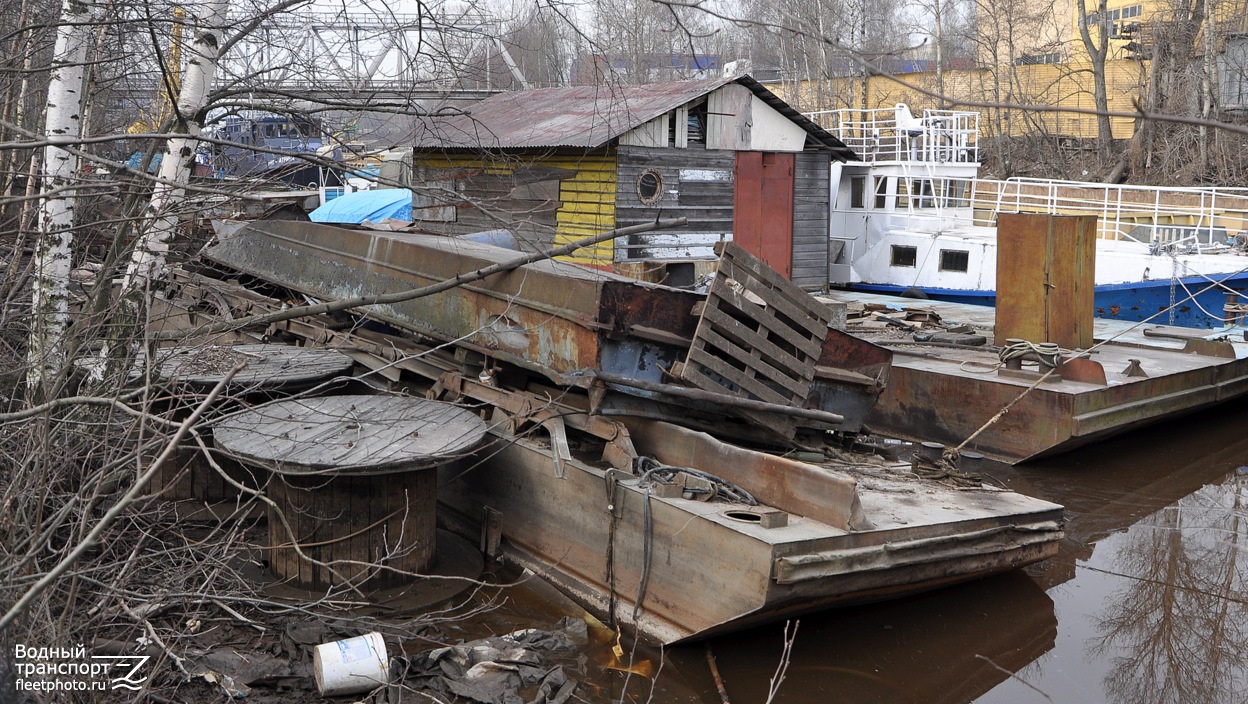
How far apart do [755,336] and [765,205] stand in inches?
431

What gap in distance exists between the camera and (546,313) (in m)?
7.22

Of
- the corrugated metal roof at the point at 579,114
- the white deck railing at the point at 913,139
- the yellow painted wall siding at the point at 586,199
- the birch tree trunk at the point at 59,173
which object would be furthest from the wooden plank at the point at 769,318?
the white deck railing at the point at 913,139

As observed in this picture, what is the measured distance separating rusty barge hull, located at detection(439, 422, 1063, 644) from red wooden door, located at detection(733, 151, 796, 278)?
10309 mm

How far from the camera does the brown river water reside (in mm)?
5906

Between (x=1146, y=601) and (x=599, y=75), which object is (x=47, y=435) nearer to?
(x=599, y=75)

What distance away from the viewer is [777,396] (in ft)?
23.6

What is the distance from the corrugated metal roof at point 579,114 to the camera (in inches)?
583

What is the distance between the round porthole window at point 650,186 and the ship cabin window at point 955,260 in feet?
19.8

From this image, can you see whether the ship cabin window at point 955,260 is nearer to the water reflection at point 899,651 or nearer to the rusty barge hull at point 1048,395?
the rusty barge hull at point 1048,395

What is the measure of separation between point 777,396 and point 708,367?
2.04ft

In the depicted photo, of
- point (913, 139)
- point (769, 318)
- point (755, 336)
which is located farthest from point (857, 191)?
point (755, 336)

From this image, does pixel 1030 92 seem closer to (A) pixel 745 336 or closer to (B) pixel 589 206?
(B) pixel 589 206

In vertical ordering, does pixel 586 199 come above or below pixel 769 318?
above

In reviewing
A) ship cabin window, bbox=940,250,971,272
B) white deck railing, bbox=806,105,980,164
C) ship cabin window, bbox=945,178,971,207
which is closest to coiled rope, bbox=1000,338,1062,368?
ship cabin window, bbox=940,250,971,272
